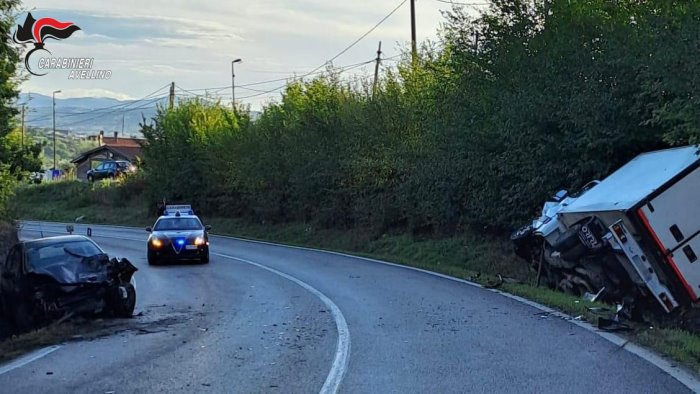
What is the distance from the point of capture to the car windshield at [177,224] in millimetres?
24938

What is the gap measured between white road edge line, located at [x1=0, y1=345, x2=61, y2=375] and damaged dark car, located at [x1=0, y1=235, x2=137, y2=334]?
1836mm

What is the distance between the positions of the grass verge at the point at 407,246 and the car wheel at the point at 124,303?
7003 mm

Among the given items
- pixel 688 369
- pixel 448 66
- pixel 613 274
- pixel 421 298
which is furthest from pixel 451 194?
pixel 688 369

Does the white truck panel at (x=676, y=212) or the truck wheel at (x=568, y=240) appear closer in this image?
the white truck panel at (x=676, y=212)

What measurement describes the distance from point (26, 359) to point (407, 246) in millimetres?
18930

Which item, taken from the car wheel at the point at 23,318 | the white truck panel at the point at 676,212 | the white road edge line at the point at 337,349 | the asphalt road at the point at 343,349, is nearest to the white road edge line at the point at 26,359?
the asphalt road at the point at 343,349

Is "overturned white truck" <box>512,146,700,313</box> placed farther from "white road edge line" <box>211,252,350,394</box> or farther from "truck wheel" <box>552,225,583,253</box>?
"white road edge line" <box>211,252,350,394</box>

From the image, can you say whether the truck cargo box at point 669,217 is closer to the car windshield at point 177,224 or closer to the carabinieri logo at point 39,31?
the car windshield at point 177,224

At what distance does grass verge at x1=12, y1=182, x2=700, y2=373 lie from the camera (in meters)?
10.1

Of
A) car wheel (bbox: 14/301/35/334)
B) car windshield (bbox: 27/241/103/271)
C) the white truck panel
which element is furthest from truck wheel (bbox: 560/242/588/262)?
car wheel (bbox: 14/301/35/334)

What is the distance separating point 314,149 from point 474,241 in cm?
1341

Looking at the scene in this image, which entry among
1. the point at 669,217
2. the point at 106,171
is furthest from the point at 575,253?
the point at 106,171

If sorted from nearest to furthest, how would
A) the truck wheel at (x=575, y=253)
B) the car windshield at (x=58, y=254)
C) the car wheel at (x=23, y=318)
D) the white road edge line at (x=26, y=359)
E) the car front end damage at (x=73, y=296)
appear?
the white road edge line at (x=26, y=359) < the car front end damage at (x=73, y=296) < the car wheel at (x=23, y=318) < the car windshield at (x=58, y=254) < the truck wheel at (x=575, y=253)

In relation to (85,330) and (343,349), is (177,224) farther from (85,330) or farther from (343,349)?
(343,349)
